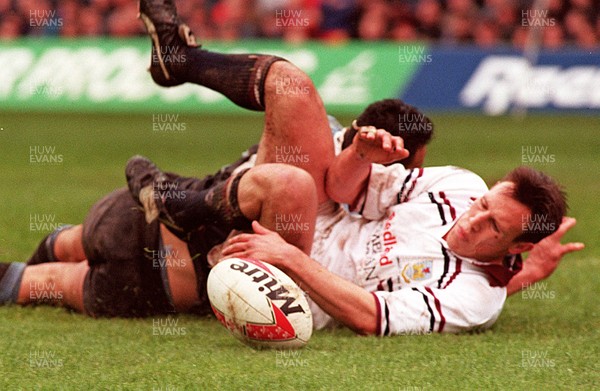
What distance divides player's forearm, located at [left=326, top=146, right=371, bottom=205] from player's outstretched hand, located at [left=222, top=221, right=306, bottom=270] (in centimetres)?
54

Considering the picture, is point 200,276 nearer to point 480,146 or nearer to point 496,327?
point 496,327

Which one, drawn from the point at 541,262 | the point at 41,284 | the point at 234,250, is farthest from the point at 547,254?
the point at 41,284

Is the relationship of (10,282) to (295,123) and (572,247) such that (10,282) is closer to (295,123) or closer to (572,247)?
(295,123)

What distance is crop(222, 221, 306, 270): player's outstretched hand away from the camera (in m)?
4.93

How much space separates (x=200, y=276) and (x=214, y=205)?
1.85 ft

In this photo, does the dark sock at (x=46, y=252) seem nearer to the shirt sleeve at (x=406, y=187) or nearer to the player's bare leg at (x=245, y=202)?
the player's bare leg at (x=245, y=202)

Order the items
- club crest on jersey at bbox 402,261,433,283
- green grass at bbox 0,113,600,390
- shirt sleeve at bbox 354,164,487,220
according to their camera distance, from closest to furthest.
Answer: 1. green grass at bbox 0,113,600,390
2. club crest on jersey at bbox 402,261,433,283
3. shirt sleeve at bbox 354,164,487,220

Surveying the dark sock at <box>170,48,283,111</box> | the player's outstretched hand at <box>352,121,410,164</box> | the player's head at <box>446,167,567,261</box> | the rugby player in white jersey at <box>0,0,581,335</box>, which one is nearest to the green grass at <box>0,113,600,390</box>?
the rugby player in white jersey at <box>0,0,581,335</box>

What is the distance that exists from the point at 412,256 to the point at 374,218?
41 centimetres

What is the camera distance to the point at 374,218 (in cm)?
565

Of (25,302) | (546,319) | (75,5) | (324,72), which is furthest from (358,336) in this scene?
(75,5)

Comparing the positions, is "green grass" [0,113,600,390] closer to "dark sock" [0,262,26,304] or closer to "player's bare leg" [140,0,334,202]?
"dark sock" [0,262,26,304]

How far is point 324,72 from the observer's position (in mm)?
18734

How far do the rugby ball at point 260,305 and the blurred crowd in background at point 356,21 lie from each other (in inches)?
576
